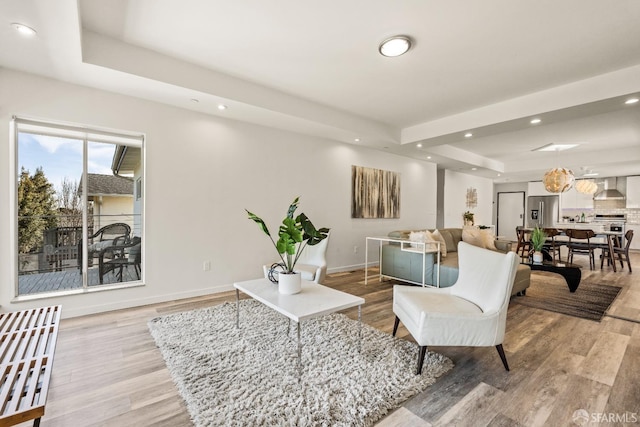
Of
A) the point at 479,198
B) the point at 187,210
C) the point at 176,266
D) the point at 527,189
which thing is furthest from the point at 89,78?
the point at 527,189

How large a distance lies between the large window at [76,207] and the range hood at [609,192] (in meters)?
12.1

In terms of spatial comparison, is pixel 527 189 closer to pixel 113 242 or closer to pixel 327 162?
pixel 327 162

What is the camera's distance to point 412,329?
2123 mm

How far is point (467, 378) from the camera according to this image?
6.44 feet

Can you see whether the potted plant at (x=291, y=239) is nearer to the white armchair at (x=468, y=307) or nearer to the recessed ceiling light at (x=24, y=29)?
the white armchair at (x=468, y=307)

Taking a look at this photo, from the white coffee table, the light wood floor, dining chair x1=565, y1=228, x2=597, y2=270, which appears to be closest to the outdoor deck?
the light wood floor

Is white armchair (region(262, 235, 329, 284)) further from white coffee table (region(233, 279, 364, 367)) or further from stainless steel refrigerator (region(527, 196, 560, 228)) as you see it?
stainless steel refrigerator (region(527, 196, 560, 228))

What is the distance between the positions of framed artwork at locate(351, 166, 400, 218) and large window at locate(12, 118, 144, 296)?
138 inches

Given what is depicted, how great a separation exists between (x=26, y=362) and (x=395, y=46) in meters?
3.33

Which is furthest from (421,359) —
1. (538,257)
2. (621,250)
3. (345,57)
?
(621,250)

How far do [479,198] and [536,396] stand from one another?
8504 millimetres

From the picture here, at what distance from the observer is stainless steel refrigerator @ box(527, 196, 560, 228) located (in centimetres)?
938

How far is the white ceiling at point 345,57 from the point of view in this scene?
2.17 metres

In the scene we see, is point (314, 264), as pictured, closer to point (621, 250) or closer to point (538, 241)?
point (538, 241)
